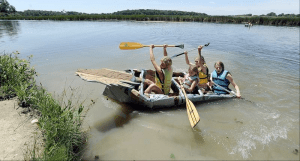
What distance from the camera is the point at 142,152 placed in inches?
129

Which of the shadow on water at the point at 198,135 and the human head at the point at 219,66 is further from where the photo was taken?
the human head at the point at 219,66

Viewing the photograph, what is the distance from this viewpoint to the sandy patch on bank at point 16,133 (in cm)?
275

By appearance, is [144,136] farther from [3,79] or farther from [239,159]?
[3,79]

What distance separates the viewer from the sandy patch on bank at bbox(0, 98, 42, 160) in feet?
9.03

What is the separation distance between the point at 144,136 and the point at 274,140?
2.89 meters

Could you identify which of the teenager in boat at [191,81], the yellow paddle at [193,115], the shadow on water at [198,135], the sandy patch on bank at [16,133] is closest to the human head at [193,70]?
the teenager in boat at [191,81]

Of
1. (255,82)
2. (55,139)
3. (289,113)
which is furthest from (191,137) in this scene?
(255,82)

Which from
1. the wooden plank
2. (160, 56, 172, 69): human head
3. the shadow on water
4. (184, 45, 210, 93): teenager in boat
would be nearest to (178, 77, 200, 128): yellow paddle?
the shadow on water

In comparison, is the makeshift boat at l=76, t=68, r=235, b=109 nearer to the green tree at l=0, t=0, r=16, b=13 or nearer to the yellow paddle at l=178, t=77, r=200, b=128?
the yellow paddle at l=178, t=77, r=200, b=128

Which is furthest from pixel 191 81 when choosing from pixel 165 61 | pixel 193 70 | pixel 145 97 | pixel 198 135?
pixel 198 135

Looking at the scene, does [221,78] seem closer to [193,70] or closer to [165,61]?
[193,70]

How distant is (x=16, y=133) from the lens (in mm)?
3182

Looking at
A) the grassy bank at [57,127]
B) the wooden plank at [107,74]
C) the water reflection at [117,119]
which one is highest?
the wooden plank at [107,74]

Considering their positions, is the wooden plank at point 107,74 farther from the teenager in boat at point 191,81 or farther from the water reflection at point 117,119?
the teenager in boat at point 191,81
